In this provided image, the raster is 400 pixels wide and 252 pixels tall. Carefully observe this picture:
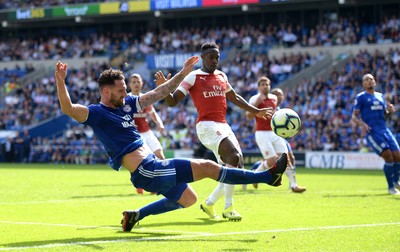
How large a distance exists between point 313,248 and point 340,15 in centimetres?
3792

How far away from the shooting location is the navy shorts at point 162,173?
31.7 ft

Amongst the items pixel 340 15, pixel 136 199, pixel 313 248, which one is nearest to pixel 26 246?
pixel 313 248

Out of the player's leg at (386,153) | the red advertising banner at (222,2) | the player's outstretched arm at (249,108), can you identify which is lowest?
the player's leg at (386,153)

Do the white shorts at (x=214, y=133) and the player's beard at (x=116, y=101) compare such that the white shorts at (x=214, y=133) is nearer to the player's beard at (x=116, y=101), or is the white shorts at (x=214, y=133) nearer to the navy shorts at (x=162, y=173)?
the navy shorts at (x=162, y=173)

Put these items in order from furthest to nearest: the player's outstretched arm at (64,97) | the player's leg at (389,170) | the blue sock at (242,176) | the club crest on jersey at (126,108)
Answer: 1. the player's leg at (389,170)
2. the club crest on jersey at (126,108)
3. the blue sock at (242,176)
4. the player's outstretched arm at (64,97)

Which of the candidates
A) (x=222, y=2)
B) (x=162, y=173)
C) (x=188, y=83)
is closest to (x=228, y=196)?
(x=188, y=83)

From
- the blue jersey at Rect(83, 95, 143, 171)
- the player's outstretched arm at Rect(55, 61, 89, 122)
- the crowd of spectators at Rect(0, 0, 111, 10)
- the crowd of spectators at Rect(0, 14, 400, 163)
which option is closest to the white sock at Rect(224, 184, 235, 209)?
the blue jersey at Rect(83, 95, 143, 171)

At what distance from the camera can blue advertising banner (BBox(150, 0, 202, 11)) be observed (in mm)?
47688

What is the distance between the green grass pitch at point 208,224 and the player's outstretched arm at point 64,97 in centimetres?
156

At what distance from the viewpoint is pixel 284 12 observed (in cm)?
4775

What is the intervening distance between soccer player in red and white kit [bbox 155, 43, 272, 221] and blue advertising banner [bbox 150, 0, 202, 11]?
35.4 m

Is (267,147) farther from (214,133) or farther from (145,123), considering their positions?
(214,133)

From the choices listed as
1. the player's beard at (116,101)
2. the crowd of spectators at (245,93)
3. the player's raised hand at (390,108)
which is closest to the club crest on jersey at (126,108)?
the player's beard at (116,101)

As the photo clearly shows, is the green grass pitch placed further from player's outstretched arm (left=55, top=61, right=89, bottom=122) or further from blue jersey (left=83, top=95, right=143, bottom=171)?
player's outstretched arm (left=55, top=61, right=89, bottom=122)
